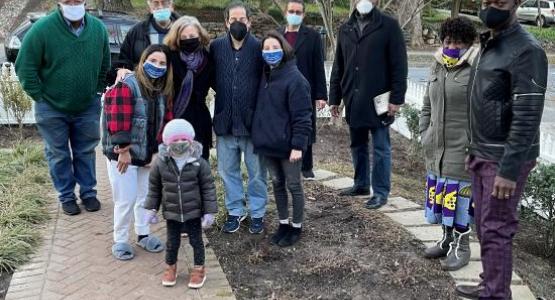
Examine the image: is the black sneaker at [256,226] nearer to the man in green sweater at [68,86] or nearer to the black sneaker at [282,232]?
the black sneaker at [282,232]

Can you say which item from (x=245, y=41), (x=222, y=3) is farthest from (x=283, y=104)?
(x=222, y=3)

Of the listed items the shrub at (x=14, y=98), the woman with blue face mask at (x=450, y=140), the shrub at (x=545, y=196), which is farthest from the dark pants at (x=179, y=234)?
the shrub at (x=14, y=98)

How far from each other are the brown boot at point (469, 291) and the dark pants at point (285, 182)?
1309 mm

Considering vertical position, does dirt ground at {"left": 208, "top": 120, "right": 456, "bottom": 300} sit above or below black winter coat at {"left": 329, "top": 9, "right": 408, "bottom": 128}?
below

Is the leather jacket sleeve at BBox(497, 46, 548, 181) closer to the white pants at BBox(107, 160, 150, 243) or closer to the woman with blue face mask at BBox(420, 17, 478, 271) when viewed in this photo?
the woman with blue face mask at BBox(420, 17, 478, 271)

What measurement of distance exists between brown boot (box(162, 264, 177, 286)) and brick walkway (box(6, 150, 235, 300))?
A: 43 millimetres

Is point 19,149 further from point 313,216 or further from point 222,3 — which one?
point 222,3

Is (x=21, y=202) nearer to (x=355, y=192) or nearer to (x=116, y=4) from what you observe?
(x=355, y=192)

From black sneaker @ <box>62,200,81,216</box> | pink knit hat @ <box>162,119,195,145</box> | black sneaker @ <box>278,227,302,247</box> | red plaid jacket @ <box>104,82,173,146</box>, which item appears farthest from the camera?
black sneaker @ <box>62,200,81,216</box>

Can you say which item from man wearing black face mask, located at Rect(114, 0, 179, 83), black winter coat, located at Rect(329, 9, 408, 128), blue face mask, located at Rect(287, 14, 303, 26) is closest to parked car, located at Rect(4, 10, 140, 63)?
blue face mask, located at Rect(287, 14, 303, 26)

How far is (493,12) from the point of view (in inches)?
120

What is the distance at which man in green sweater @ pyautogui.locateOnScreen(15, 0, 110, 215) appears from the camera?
4.82 meters

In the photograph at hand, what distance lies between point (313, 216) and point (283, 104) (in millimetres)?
1340

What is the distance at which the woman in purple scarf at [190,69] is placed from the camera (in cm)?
416
